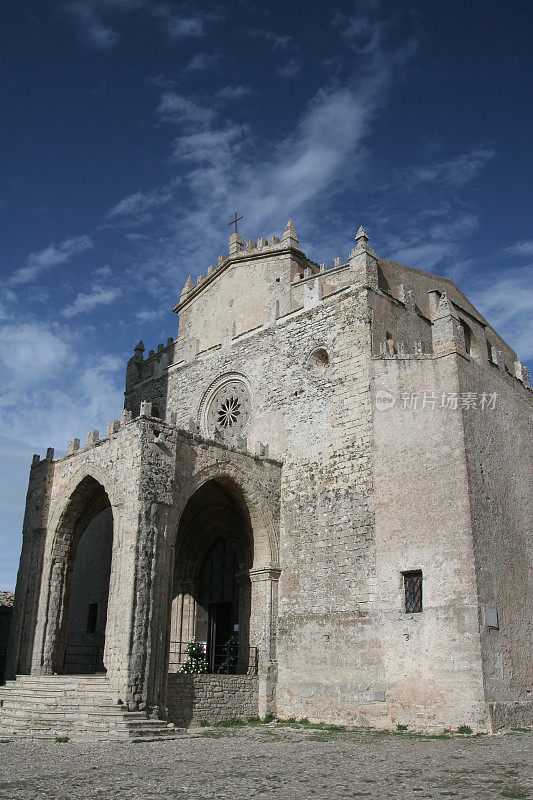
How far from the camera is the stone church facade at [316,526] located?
1378 cm

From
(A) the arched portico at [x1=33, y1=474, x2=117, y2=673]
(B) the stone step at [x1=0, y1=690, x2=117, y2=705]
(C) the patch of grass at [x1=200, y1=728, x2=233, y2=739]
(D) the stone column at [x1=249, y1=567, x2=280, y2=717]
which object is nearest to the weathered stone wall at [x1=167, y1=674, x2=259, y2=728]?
(D) the stone column at [x1=249, y1=567, x2=280, y2=717]

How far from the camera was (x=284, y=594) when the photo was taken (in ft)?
54.2

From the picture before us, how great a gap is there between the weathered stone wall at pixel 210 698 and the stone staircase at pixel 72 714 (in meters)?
1.21

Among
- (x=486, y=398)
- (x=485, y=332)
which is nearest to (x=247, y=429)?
(x=486, y=398)

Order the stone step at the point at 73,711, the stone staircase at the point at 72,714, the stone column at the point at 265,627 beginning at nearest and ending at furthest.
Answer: the stone staircase at the point at 72,714, the stone step at the point at 73,711, the stone column at the point at 265,627

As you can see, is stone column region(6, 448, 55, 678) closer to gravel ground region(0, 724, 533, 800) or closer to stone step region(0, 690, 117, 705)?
stone step region(0, 690, 117, 705)

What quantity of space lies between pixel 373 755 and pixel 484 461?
7.26 metres

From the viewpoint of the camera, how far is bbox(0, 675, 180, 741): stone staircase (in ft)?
39.9

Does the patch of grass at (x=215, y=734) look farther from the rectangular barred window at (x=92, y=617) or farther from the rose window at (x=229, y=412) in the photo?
the rose window at (x=229, y=412)

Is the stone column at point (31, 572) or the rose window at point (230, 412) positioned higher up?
the rose window at point (230, 412)

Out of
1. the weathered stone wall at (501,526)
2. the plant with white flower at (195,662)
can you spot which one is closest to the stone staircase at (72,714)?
the plant with white flower at (195,662)

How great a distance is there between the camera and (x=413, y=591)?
14.3m

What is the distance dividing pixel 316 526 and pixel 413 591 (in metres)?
2.98

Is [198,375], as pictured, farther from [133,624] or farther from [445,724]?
[445,724]
